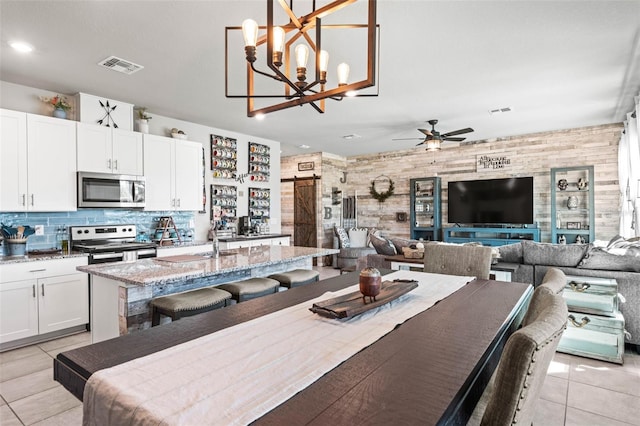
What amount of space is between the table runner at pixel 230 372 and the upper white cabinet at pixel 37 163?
368cm

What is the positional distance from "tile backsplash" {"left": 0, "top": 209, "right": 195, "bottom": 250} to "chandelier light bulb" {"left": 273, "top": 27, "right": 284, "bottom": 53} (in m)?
3.83

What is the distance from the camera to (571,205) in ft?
20.6

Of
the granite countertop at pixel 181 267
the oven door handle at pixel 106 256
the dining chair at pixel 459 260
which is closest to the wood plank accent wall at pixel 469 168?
the oven door handle at pixel 106 256

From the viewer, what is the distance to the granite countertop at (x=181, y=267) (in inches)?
87.0

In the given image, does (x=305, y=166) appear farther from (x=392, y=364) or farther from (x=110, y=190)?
(x=392, y=364)

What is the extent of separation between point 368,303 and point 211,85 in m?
3.37

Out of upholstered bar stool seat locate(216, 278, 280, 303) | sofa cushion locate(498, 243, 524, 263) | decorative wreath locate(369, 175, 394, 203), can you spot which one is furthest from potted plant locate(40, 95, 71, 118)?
decorative wreath locate(369, 175, 394, 203)

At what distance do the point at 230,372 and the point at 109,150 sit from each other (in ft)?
13.9

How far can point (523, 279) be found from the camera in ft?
12.2

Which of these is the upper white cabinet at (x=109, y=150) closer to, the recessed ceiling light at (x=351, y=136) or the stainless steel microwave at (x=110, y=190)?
the stainless steel microwave at (x=110, y=190)

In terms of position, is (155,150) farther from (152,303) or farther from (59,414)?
(59,414)

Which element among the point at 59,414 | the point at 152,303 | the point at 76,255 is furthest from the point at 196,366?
the point at 76,255

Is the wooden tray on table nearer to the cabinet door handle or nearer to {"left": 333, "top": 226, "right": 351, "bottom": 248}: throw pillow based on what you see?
the cabinet door handle

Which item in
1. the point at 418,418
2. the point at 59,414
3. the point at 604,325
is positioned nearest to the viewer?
the point at 418,418
